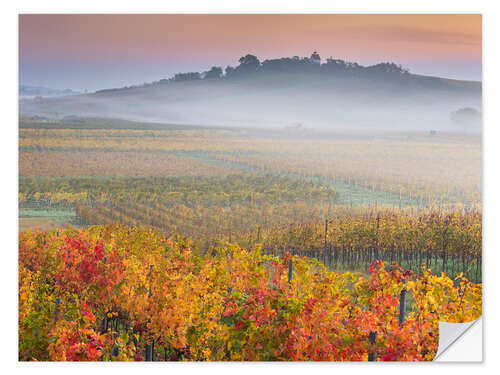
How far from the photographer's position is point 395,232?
5.84m

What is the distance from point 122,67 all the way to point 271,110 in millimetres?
1680

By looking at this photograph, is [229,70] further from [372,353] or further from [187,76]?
[372,353]

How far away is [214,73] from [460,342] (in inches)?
144

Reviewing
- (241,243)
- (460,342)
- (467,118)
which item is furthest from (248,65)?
(460,342)

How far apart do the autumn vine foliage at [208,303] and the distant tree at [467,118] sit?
5.12 feet

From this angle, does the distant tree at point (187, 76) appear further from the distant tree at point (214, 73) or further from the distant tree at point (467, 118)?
the distant tree at point (467, 118)

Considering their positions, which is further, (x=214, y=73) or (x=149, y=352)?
(x=214, y=73)

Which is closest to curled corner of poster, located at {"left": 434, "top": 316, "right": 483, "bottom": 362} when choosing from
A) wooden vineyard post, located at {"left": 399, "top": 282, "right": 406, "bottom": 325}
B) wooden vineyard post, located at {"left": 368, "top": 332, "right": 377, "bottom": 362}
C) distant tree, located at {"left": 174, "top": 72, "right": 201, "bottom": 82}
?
wooden vineyard post, located at {"left": 399, "top": 282, "right": 406, "bottom": 325}

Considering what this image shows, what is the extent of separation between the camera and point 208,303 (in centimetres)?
541

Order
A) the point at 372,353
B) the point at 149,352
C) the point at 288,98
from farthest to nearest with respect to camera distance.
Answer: the point at 288,98 → the point at 149,352 → the point at 372,353

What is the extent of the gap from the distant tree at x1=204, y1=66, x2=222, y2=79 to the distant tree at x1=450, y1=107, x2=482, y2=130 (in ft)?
8.09
